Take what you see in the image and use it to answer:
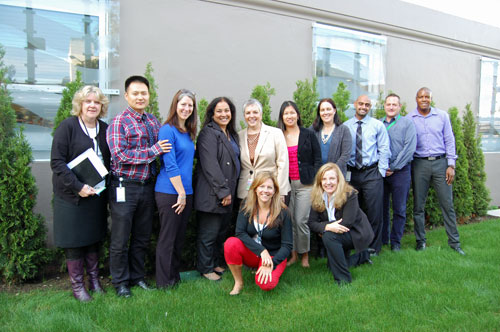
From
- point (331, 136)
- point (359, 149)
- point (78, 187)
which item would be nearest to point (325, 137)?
point (331, 136)

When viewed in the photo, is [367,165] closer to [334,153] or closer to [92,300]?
[334,153]

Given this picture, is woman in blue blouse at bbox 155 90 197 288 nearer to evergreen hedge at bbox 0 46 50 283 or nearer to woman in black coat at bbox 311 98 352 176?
evergreen hedge at bbox 0 46 50 283

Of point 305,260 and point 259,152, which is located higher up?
point 259,152

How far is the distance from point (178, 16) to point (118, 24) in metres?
0.84

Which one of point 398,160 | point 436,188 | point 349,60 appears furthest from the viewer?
point 349,60

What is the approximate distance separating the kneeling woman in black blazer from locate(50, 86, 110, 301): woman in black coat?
87.1 inches

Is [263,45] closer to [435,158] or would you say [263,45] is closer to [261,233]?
[435,158]

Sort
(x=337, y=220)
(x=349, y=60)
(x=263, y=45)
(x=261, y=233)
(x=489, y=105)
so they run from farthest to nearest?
(x=489, y=105)
(x=349, y=60)
(x=263, y=45)
(x=337, y=220)
(x=261, y=233)

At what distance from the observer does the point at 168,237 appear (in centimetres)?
357

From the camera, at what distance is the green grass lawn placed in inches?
113

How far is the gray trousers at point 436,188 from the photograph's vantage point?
4.77 m

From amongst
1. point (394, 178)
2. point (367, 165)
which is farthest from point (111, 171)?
point (394, 178)

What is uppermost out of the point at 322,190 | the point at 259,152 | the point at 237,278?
the point at 259,152

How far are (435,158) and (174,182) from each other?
3.44m
